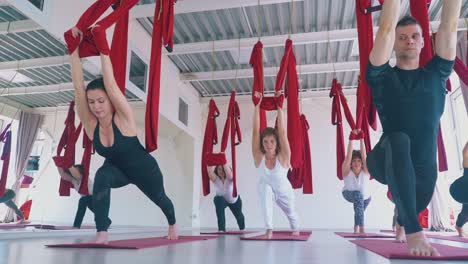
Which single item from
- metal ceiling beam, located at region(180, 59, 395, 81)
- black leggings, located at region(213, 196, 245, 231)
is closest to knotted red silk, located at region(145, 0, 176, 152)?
black leggings, located at region(213, 196, 245, 231)

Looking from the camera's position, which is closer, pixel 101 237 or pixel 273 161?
pixel 101 237

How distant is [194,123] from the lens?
9539 mm

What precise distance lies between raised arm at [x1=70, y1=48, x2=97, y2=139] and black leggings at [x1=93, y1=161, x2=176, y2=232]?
31cm

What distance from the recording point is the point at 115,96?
2322 millimetres

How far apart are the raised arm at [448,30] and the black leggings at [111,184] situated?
1.95m

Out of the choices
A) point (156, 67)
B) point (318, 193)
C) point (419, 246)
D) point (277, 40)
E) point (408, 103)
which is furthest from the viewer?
point (318, 193)

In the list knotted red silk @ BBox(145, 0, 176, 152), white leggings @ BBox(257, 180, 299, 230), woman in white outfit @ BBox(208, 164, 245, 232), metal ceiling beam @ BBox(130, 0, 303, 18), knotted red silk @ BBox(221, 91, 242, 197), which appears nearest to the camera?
knotted red silk @ BBox(145, 0, 176, 152)

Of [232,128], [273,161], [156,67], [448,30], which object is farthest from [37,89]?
[448,30]

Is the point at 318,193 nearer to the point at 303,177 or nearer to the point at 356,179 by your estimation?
the point at 356,179

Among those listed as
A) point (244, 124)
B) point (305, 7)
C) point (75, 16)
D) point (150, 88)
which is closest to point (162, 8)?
point (150, 88)

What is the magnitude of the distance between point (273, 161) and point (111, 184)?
1.72 metres

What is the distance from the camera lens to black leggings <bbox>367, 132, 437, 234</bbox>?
5.26 ft

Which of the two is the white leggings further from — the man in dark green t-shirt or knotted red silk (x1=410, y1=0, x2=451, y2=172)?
knotted red silk (x1=410, y1=0, x2=451, y2=172)

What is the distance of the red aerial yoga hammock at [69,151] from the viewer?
3.76 meters
